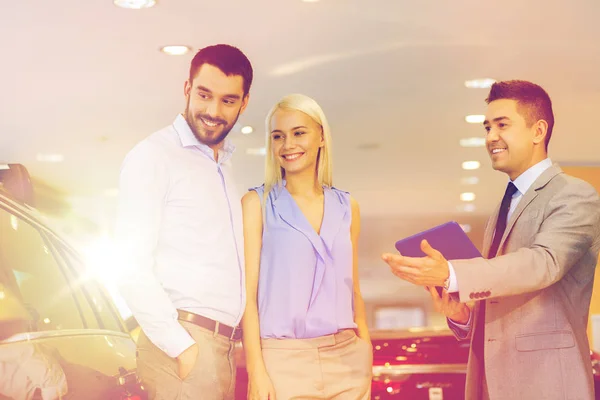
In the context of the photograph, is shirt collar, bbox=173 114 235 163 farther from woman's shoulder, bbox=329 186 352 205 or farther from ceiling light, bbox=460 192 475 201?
ceiling light, bbox=460 192 475 201

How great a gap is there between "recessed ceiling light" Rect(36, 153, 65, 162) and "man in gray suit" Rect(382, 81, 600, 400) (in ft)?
17.3

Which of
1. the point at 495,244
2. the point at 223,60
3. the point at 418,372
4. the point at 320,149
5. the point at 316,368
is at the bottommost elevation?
the point at 418,372

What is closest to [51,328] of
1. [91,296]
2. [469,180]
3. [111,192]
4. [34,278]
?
[34,278]

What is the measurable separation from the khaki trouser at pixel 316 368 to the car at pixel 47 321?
1.29 ft

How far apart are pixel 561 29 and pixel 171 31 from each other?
84.2 inches

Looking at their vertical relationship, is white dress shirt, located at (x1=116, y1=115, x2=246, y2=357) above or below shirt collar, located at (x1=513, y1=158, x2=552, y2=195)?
below

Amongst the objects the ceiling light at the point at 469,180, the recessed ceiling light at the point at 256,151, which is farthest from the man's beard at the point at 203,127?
the ceiling light at the point at 469,180

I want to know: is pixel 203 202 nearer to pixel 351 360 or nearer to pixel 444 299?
pixel 351 360

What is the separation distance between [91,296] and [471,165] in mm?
6941

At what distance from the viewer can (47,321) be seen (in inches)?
66.2

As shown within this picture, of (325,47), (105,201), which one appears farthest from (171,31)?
(105,201)

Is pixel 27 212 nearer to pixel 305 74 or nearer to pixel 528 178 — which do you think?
pixel 528 178

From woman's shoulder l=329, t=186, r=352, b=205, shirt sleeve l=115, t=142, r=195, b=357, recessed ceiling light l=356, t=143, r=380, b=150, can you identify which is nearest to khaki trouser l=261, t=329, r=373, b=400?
shirt sleeve l=115, t=142, r=195, b=357

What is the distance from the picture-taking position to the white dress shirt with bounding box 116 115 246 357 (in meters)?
2.12
